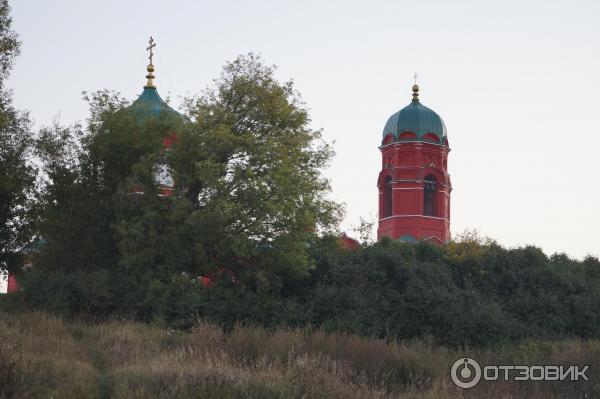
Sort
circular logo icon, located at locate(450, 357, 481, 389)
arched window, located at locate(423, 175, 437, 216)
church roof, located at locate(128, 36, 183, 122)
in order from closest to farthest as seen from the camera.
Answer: circular logo icon, located at locate(450, 357, 481, 389) < church roof, located at locate(128, 36, 183, 122) < arched window, located at locate(423, 175, 437, 216)

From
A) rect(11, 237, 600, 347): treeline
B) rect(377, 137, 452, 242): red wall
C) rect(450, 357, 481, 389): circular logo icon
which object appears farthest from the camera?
rect(377, 137, 452, 242): red wall

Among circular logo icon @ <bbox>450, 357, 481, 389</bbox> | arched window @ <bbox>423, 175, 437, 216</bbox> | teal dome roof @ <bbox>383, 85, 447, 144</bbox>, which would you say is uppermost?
teal dome roof @ <bbox>383, 85, 447, 144</bbox>

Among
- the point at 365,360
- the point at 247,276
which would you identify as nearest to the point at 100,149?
the point at 247,276

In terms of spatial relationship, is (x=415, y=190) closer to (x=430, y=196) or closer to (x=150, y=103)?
(x=430, y=196)

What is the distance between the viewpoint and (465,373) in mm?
17250

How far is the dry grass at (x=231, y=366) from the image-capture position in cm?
1304

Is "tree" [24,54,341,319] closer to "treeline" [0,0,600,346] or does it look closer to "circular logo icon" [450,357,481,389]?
"treeline" [0,0,600,346]

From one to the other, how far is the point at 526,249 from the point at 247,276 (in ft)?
38.7

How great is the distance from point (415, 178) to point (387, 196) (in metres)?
2.53

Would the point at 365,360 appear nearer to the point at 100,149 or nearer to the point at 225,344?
the point at 225,344

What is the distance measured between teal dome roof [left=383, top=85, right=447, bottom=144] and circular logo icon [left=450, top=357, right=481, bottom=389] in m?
34.4

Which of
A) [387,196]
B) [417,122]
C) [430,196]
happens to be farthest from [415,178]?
[417,122]

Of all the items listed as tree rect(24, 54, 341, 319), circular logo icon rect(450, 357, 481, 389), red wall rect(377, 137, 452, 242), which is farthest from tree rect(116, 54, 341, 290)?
red wall rect(377, 137, 452, 242)

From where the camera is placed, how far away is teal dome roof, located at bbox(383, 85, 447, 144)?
5222cm
